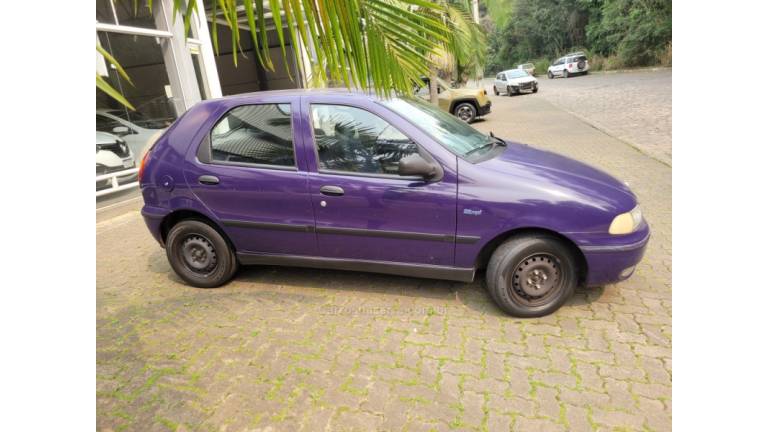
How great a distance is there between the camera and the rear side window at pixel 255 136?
3.54 metres

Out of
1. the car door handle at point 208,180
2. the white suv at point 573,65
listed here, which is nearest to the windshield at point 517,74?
the white suv at point 573,65

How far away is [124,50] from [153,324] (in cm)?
689

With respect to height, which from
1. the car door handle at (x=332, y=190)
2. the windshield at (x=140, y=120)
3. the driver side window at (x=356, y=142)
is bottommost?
the car door handle at (x=332, y=190)

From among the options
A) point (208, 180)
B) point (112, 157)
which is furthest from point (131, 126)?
point (208, 180)

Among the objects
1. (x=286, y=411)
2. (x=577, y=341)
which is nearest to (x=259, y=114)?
(x=286, y=411)

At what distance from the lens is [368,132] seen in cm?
339

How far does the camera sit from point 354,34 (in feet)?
5.45

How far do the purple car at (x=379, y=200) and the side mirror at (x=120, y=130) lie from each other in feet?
16.3

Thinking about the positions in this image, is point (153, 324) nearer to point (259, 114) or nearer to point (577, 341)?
point (259, 114)

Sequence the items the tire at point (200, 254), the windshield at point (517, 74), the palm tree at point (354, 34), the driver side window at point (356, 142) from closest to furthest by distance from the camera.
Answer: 1. the palm tree at point (354, 34)
2. the driver side window at point (356, 142)
3. the tire at point (200, 254)
4. the windshield at point (517, 74)

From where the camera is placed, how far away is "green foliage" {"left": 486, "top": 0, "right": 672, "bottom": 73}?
1244 inches

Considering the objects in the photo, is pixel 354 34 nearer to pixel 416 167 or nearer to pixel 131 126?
pixel 416 167

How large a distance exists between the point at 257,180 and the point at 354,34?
214 cm

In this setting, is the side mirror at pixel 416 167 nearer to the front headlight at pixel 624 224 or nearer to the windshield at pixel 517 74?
the front headlight at pixel 624 224
